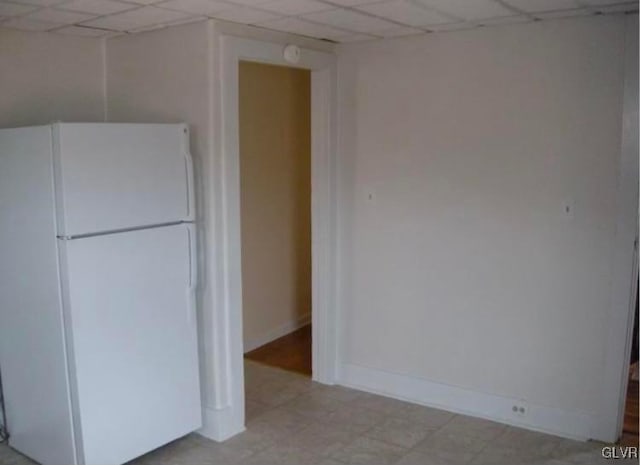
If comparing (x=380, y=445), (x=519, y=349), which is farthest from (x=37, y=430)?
(x=519, y=349)

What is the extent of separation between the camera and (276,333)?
5.16 m

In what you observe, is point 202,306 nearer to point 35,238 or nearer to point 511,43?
point 35,238

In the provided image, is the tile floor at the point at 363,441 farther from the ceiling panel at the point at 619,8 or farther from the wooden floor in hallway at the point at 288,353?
the ceiling panel at the point at 619,8

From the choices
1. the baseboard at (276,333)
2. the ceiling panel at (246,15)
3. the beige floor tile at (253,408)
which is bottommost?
the beige floor tile at (253,408)

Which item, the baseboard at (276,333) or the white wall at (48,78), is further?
the baseboard at (276,333)

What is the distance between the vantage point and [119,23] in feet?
10.4

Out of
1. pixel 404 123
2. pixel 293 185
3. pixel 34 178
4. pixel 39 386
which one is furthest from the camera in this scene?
pixel 293 185

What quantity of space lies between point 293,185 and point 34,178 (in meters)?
2.65

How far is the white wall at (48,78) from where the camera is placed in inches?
130

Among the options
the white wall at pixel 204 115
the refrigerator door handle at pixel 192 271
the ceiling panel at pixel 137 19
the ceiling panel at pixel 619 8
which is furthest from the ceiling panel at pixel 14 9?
the ceiling panel at pixel 619 8

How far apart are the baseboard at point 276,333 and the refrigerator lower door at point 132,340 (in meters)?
1.56

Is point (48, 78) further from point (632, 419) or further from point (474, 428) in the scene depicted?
point (632, 419)

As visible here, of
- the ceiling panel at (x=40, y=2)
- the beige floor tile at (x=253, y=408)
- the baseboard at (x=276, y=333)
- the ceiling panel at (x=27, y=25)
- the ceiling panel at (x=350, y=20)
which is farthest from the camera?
the baseboard at (x=276, y=333)

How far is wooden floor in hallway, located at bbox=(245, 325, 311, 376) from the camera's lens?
454cm
